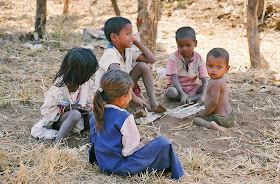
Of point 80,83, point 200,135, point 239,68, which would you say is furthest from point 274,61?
point 80,83

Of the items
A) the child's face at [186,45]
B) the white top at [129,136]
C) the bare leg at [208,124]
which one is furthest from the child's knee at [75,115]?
the child's face at [186,45]

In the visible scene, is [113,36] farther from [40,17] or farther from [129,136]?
[40,17]

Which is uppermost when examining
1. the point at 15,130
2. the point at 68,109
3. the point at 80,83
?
the point at 80,83

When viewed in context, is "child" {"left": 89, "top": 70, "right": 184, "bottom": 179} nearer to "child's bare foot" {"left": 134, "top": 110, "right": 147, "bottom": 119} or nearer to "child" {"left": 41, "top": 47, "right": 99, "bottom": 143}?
"child" {"left": 41, "top": 47, "right": 99, "bottom": 143}

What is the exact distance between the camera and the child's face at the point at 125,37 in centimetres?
381

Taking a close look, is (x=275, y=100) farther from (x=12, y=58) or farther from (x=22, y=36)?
(x=22, y=36)

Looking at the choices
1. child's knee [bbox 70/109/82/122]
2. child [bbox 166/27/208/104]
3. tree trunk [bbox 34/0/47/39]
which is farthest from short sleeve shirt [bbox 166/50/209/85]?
tree trunk [bbox 34/0/47/39]

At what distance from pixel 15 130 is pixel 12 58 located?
2.98 metres

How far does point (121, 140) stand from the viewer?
2570 mm

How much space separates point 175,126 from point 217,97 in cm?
66

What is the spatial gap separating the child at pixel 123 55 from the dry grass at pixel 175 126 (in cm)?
54

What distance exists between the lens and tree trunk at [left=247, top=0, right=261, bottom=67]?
5.99 metres

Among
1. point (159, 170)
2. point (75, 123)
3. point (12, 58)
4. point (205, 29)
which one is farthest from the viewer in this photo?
point (205, 29)

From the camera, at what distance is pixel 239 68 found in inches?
256
